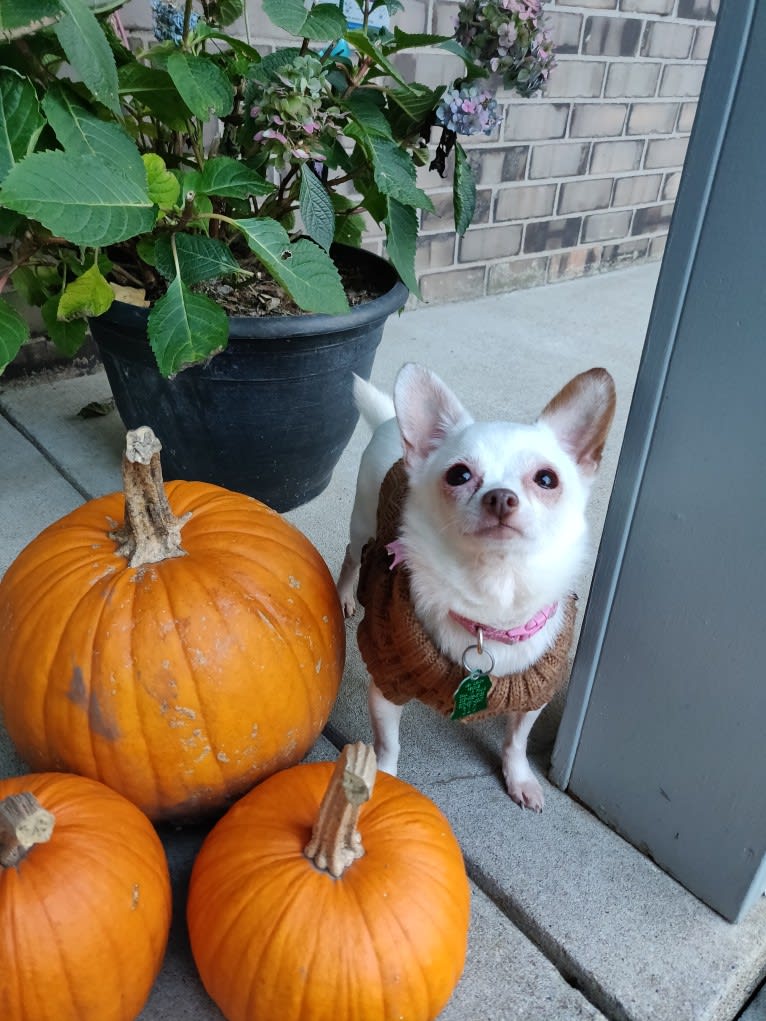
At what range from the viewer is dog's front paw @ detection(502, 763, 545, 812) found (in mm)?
1417

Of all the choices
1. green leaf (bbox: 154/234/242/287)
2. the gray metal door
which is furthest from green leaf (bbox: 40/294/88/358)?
the gray metal door

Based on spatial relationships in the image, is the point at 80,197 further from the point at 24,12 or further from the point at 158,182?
the point at 24,12

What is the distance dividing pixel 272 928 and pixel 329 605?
523mm

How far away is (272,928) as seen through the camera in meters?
0.98

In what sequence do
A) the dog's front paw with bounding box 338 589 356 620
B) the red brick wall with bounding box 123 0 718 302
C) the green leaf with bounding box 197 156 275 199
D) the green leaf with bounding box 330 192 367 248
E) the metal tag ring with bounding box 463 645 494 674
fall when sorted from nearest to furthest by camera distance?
the metal tag ring with bounding box 463 645 494 674, the green leaf with bounding box 197 156 275 199, the dog's front paw with bounding box 338 589 356 620, the green leaf with bounding box 330 192 367 248, the red brick wall with bounding box 123 0 718 302

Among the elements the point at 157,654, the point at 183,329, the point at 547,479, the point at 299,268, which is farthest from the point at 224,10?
the point at 157,654

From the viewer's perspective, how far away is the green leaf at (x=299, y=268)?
59.0 inches

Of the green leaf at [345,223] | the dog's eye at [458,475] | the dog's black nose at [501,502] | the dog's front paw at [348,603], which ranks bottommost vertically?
the dog's front paw at [348,603]

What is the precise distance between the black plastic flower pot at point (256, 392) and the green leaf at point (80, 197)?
351 mm

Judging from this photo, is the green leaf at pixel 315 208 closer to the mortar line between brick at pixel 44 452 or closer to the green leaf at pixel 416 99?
the green leaf at pixel 416 99

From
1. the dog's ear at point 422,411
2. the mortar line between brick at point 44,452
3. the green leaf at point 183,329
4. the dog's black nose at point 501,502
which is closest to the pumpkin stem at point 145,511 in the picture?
the green leaf at point 183,329

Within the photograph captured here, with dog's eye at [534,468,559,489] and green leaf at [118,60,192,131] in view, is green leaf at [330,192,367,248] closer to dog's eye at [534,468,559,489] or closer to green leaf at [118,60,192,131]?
green leaf at [118,60,192,131]

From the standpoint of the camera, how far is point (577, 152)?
3.95 metres

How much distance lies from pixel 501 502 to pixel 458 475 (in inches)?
5.1
